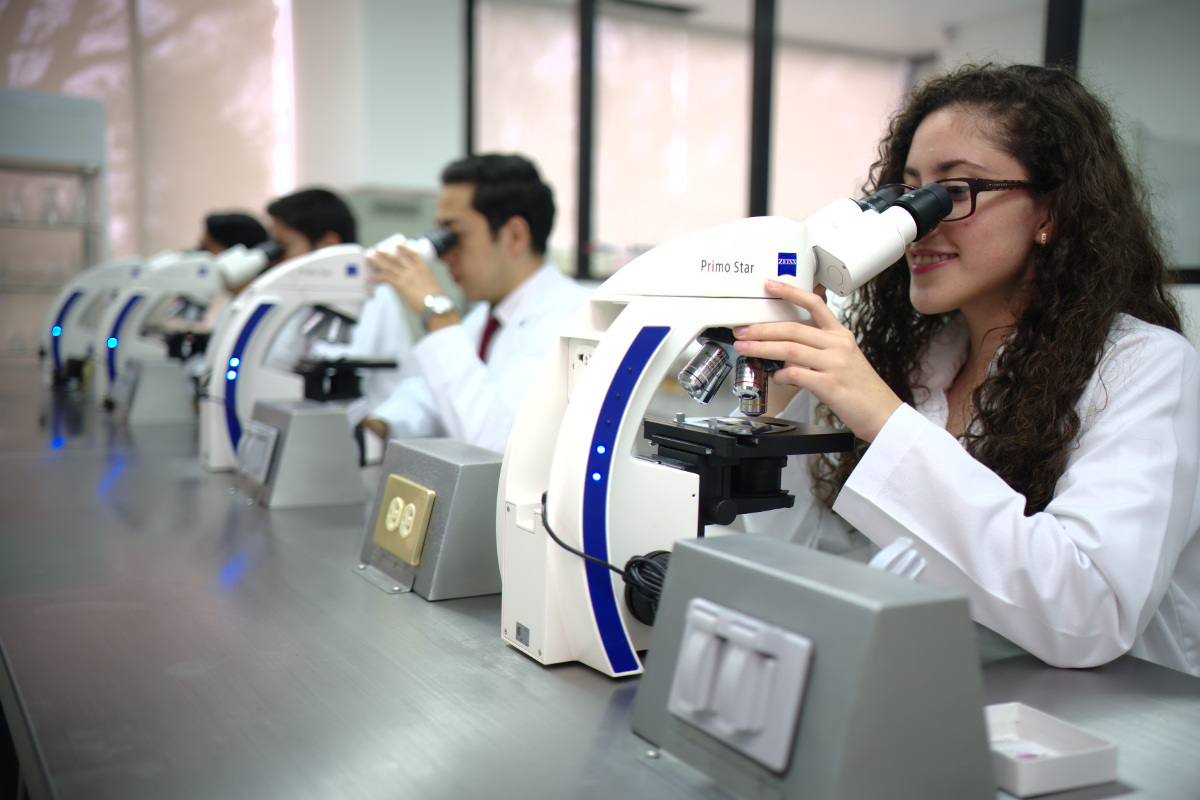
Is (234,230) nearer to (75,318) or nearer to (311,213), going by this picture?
(75,318)

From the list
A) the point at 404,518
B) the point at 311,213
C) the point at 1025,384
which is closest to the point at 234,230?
the point at 311,213

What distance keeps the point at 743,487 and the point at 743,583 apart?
1.06ft

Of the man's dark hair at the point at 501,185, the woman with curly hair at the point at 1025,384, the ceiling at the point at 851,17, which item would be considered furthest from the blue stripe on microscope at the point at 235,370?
the ceiling at the point at 851,17

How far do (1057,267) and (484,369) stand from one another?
1217 millimetres

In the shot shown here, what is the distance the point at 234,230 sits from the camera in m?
4.43

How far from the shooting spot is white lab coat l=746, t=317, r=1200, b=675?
0.95m

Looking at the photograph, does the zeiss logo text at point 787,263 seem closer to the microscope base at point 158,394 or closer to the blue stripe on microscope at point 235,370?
the blue stripe on microscope at point 235,370

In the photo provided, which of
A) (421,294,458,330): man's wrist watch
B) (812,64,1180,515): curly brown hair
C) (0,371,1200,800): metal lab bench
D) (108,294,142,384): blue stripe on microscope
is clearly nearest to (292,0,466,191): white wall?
(108,294,142,384): blue stripe on microscope

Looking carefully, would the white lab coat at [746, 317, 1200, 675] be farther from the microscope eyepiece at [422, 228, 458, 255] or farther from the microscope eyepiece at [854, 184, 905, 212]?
the microscope eyepiece at [422, 228, 458, 255]

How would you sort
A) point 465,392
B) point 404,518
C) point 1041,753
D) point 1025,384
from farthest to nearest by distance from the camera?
point 465,392 < point 404,518 < point 1025,384 < point 1041,753

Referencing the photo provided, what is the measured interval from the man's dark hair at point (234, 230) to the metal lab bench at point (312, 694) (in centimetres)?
319

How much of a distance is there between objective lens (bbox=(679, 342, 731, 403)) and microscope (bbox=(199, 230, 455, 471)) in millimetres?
1370

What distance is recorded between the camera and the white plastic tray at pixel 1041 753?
708 mm

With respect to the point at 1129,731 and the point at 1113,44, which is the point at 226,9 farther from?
the point at 1129,731
